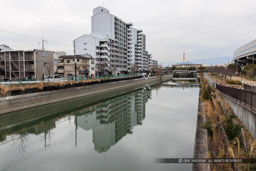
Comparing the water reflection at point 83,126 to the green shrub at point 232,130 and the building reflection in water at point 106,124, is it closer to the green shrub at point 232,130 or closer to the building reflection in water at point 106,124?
the building reflection in water at point 106,124

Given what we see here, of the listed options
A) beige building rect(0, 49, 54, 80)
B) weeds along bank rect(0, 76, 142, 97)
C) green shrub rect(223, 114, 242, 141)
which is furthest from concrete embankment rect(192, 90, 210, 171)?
beige building rect(0, 49, 54, 80)

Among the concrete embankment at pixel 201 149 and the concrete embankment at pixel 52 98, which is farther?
the concrete embankment at pixel 52 98

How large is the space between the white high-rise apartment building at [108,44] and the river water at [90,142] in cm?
3582

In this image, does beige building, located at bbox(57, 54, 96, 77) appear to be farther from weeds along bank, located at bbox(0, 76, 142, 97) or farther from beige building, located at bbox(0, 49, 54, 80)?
weeds along bank, located at bbox(0, 76, 142, 97)

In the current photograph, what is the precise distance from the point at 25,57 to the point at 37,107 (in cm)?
2291

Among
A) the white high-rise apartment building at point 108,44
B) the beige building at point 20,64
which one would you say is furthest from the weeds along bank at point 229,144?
the white high-rise apartment building at point 108,44

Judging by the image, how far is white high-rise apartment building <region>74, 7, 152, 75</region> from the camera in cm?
5106

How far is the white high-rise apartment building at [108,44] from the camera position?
51.1 metres

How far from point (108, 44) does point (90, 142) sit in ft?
153

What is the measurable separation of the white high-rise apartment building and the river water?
35.8 meters

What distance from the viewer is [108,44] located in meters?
54.7

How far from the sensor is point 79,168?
734cm

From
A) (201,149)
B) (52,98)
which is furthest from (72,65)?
(201,149)

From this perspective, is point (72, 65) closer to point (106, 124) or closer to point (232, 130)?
point (106, 124)
